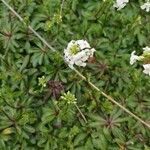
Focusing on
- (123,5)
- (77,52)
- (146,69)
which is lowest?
(146,69)

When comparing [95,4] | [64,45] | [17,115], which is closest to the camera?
[17,115]

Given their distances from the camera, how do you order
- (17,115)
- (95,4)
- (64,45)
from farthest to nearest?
(95,4), (64,45), (17,115)

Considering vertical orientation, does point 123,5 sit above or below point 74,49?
above

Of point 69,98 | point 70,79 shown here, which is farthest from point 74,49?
point 69,98

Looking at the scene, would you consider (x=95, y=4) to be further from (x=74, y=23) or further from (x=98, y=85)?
(x=98, y=85)

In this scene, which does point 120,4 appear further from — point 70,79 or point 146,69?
point 70,79

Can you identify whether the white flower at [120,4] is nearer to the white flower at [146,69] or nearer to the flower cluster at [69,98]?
the white flower at [146,69]

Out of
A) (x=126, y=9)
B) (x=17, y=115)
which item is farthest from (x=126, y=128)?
(x=126, y=9)
